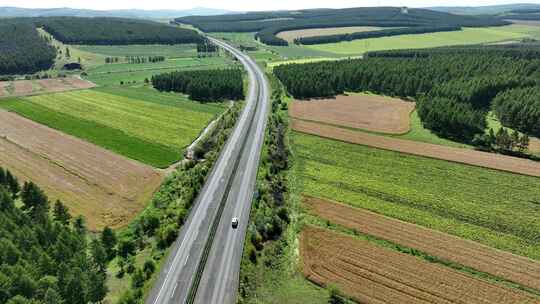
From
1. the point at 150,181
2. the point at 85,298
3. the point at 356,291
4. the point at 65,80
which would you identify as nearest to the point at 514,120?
the point at 356,291

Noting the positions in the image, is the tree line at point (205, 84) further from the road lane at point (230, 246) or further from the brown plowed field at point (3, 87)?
the road lane at point (230, 246)

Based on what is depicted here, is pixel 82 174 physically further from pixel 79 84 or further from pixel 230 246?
pixel 79 84

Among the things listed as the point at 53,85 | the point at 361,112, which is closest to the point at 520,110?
the point at 361,112

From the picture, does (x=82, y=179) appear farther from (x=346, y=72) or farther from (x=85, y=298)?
(x=346, y=72)

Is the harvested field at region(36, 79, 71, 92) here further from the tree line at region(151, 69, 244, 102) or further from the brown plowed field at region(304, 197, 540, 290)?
the brown plowed field at region(304, 197, 540, 290)

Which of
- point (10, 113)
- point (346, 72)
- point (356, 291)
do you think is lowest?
point (356, 291)

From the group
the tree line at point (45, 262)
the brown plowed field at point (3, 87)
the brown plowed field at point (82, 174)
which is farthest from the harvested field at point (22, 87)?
the tree line at point (45, 262)
